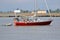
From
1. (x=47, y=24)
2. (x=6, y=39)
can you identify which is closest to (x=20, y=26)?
(x=47, y=24)

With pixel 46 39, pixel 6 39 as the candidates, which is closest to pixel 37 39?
pixel 46 39

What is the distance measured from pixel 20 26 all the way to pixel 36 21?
3637 millimetres

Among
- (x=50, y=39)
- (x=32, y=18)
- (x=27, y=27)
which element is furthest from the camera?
(x=32, y=18)

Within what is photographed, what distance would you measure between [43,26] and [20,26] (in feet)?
15.9

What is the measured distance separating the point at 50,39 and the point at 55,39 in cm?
78

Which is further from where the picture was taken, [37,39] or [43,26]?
[43,26]

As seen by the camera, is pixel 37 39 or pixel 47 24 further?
pixel 47 24

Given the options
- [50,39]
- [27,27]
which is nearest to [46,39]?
[50,39]

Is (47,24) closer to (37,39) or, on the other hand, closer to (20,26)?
(20,26)

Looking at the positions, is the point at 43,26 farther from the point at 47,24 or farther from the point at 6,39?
the point at 6,39

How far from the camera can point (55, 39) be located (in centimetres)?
4072

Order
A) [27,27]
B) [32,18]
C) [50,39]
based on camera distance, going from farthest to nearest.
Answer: [32,18], [27,27], [50,39]

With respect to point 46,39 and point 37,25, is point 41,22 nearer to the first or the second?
point 37,25

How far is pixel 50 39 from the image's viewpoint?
40.3m
